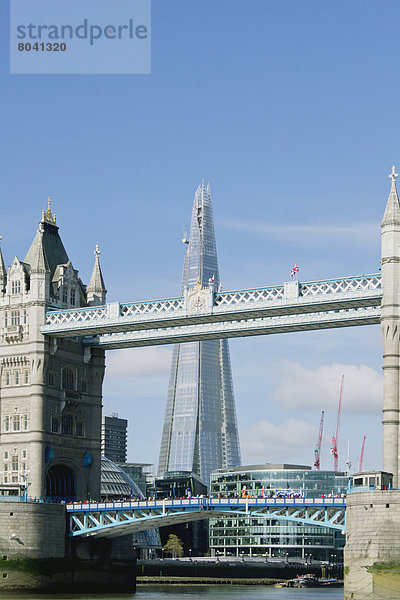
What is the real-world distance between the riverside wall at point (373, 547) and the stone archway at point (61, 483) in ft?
133

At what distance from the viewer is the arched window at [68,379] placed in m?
132

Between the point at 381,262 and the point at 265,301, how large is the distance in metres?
12.8

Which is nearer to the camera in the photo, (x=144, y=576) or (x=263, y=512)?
(x=263, y=512)

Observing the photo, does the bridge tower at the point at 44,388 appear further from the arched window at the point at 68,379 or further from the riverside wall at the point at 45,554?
the riverside wall at the point at 45,554

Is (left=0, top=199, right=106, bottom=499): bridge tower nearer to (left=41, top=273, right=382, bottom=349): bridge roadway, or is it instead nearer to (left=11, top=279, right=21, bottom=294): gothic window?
(left=11, top=279, right=21, bottom=294): gothic window

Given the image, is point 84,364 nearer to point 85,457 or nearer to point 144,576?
point 85,457

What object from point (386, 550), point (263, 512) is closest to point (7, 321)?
point (263, 512)

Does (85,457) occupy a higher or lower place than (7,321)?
lower

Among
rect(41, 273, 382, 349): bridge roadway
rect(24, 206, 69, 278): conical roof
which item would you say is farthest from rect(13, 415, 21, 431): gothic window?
rect(24, 206, 69, 278): conical roof

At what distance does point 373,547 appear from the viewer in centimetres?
9988

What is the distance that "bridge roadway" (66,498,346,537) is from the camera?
11162cm

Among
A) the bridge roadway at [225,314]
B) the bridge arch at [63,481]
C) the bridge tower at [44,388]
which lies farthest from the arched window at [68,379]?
the bridge arch at [63,481]

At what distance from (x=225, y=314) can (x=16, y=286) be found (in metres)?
27.9

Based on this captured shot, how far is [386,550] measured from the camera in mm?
98938
